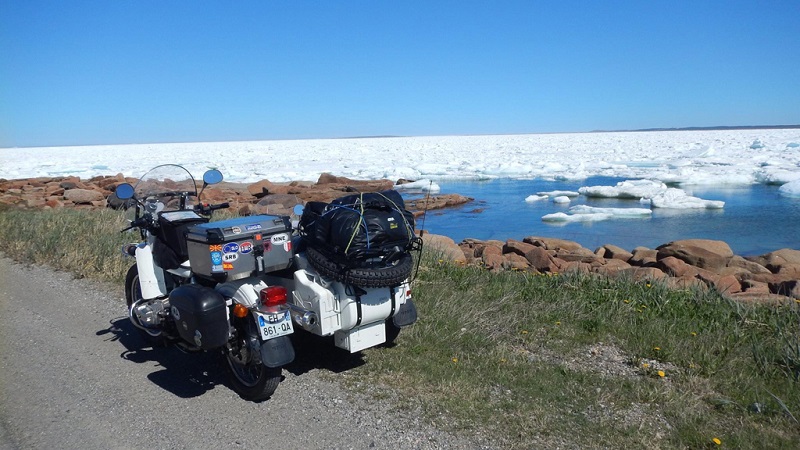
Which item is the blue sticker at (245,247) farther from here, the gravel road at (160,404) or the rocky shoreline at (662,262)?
the rocky shoreline at (662,262)

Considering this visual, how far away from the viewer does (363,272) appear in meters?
3.86

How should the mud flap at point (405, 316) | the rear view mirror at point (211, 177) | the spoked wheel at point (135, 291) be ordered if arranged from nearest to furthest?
the mud flap at point (405, 316) → the rear view mirror at point (211, 177) → the spoked wheel at point (135, 291)

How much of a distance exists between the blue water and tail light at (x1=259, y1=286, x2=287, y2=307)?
11.6 meters

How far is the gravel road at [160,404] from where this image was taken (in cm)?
360

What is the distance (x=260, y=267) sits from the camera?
13.8ft

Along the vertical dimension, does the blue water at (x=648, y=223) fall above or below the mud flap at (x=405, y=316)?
below

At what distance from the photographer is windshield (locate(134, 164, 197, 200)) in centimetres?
527

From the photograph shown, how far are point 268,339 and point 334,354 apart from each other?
40.6 inches

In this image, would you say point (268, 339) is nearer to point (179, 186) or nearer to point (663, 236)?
point (179, 186)

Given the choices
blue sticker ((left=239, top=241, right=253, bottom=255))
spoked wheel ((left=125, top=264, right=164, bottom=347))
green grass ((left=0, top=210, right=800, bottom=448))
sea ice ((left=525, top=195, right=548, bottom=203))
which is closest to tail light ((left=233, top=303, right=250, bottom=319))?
blue sticker ((left=239, top=241, right=253, bottom=255))

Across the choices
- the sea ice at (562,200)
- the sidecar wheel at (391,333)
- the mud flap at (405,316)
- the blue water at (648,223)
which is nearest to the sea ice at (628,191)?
the blue water at (648,223)

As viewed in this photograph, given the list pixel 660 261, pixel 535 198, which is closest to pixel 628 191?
pixel 535 198

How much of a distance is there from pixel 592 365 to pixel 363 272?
189cm

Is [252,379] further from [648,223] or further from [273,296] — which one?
[648,223]
